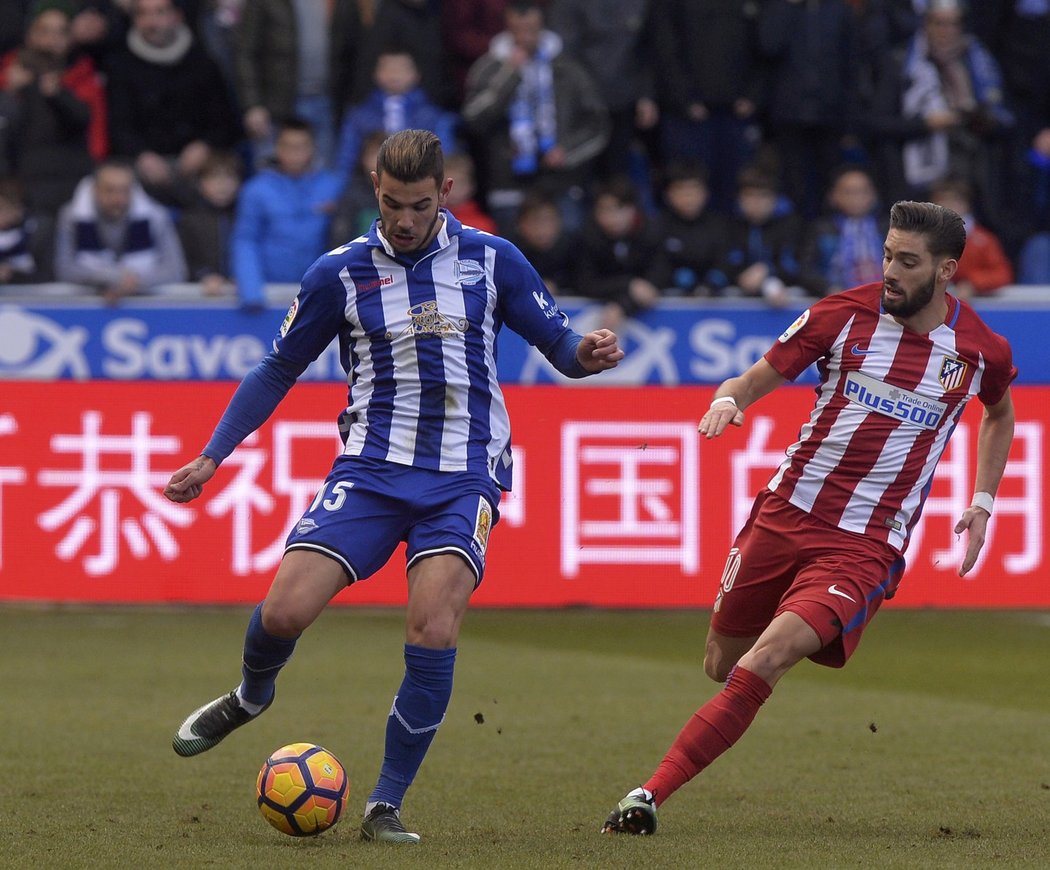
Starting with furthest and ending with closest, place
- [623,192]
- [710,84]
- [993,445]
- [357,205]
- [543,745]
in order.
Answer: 1. [710,84]
2. [623,192]
3. [357,205]
4. [543,745]
5. [993,445]

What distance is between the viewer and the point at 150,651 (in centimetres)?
1048

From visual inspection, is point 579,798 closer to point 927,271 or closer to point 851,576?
point 851,576

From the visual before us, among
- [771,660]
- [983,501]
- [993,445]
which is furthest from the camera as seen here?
[993,445]

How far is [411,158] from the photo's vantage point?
5652mm

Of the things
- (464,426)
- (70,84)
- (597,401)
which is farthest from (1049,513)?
(70,84)

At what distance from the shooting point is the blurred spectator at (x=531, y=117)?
538 inches

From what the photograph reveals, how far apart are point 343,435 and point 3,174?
28.6 ft

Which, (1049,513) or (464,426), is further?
(1049,513)

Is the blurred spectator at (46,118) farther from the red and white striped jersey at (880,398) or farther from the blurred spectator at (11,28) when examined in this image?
the red and white striped jersey at (880,398)

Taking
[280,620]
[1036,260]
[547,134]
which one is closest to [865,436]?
[280,620]

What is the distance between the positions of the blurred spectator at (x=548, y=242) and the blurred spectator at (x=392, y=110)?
892mm

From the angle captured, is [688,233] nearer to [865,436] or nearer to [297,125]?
[297,125]

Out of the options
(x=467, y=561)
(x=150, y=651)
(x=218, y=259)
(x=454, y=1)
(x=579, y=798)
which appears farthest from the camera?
(x=454, y=1)

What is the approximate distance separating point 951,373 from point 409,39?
8.57 m
